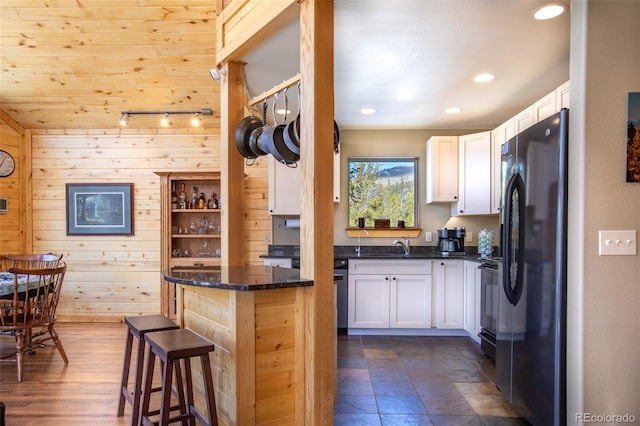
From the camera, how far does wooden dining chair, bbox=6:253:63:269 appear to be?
3949 millimetres

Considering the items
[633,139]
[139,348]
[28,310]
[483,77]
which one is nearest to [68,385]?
[28,310]

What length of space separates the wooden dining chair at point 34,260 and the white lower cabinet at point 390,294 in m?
3.06

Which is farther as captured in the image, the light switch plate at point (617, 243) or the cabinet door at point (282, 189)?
the cabinet door at point (282, 189)

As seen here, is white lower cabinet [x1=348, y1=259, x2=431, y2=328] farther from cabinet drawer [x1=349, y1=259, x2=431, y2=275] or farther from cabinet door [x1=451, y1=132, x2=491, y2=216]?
cabinet door [x1=451, y1=132, x2=491, y2=216]

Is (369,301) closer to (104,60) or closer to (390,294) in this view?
(390,294)

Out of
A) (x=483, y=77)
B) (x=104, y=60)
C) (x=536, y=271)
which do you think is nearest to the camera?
(x=536, y=271)

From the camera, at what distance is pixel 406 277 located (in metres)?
4.09

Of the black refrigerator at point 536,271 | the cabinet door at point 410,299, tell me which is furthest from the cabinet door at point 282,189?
the black refrigerator at point 536,271

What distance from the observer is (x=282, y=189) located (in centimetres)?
450

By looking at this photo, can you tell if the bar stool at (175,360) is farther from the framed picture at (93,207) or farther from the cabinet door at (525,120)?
the framed picture at (93,207)

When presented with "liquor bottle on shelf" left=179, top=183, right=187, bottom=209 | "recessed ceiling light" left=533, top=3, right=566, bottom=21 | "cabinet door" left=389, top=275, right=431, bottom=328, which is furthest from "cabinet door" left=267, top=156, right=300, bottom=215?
"recessed ceiling light" left=533, top=3, right=566, bottom=21

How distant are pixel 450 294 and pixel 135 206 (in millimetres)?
3891

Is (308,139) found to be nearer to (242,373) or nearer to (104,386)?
(242,373)

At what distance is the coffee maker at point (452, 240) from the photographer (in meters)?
4.46
